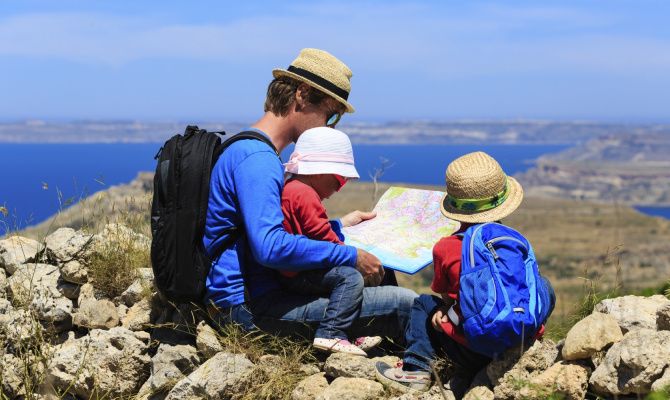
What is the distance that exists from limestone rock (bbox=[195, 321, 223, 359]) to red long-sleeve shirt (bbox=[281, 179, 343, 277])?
56cm

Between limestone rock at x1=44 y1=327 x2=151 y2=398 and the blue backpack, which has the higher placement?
the blue backpack

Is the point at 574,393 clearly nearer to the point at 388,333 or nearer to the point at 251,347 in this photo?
the point at 388,333

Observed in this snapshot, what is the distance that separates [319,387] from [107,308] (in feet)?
5.31

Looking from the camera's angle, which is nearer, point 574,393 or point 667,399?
point 667,399

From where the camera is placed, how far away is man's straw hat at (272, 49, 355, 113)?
4.47 m

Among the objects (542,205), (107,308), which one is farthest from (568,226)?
(107,308)

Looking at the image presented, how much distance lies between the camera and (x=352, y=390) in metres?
4.01

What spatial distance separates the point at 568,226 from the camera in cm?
10875

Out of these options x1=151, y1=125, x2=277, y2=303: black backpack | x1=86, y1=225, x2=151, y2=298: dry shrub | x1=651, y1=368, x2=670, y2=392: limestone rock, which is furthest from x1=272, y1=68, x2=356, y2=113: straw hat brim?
x1=651, y1=368, x2=670, y2=392: limestone rock

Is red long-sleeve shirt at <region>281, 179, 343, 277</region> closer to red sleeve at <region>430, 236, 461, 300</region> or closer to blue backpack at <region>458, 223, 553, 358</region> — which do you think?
red sleeve at <region>430, 236, 461, 300</region>

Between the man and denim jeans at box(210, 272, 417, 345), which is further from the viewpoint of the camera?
denim jeans at box(210, 272, 417, 345)

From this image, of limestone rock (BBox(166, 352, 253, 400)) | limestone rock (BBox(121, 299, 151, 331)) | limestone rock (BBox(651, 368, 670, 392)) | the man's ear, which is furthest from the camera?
limestone rock (BBox(121, 299, 151, 331))

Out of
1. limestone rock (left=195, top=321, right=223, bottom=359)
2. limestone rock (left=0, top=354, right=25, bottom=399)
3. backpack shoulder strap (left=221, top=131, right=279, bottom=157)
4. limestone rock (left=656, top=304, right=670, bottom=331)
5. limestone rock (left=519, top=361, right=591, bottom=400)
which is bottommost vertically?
limestone rock (left=0, top=354, right=25, bottom=399)

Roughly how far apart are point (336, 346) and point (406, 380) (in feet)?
1.42
